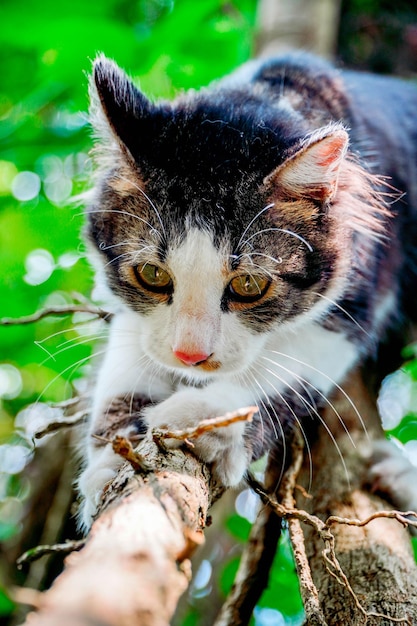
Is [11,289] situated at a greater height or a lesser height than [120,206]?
lesser

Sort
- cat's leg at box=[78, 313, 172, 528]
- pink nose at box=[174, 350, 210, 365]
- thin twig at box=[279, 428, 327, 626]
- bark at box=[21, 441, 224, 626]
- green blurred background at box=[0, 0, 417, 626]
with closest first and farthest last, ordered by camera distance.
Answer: bark at box=[21, 441, 224, 626] < thin twig at box=[279, 428, 327, 626] < pink nose at box=[174, 350, 210, 365] < cat's leg at box=[78, 313, 172, 528] < green blurred background at box=[0, 0, 417, 626]

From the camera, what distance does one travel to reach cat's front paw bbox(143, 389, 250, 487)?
150 centimetres

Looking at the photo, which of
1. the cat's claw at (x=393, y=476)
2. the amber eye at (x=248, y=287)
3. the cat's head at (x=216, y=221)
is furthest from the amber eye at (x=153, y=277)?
the cat's claw at (x=393, y=476)

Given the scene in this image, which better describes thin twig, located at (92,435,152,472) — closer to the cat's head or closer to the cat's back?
the cat's head

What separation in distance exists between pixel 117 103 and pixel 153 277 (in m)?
0.53

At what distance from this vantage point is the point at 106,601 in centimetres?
70

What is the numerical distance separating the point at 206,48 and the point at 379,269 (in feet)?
5.99

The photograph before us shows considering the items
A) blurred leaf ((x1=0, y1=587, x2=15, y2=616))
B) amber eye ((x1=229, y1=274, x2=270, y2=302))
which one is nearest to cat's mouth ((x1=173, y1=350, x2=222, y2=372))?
amber eye ((x1=229, y1=274, x2=270, y2=302))

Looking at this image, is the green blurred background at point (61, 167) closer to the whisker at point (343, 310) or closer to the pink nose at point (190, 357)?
the whisker at point (343, 310)

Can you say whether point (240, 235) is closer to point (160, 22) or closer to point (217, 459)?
point (217, 459)

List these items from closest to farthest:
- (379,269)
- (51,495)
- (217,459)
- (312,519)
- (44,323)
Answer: (312,519), (217,459), (379,269), (51,495), (44,323)

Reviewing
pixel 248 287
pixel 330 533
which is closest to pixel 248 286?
pixel 248 287

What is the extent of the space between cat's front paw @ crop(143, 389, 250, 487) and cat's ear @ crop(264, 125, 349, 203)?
2.12ft

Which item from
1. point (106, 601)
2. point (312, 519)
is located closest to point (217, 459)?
point (312, 519)
